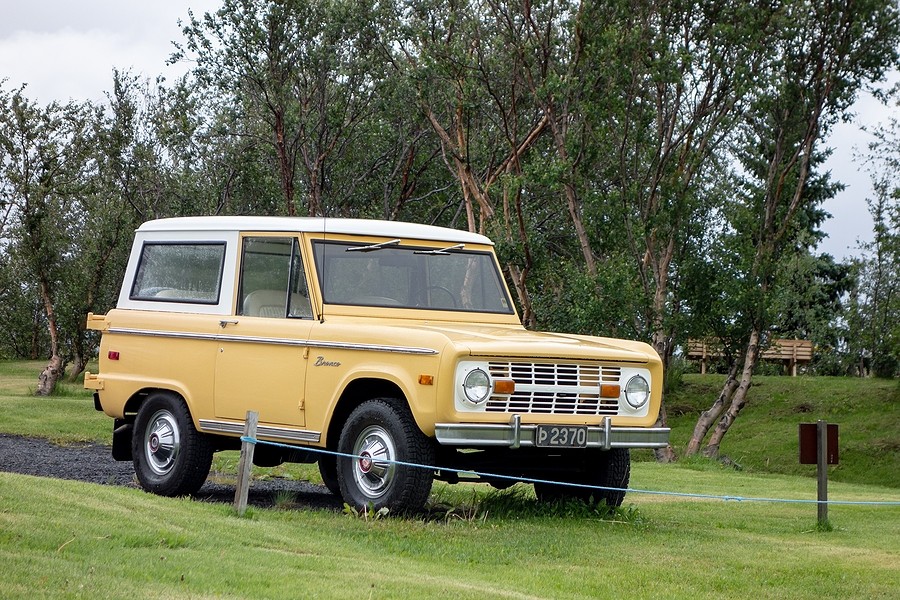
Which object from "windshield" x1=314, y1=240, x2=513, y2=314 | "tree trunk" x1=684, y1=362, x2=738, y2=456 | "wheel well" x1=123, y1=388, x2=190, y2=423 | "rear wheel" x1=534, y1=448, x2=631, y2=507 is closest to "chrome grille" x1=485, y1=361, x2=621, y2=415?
"rear wheel" x1=534, y1=448, x2=631, y2=507

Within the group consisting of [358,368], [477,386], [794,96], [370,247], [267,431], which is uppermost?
[794,96]

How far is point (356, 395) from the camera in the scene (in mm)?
10867

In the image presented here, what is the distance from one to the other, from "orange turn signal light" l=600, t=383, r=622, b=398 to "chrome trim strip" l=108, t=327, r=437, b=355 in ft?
4.85

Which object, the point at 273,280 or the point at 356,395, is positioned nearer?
the point at 356,395

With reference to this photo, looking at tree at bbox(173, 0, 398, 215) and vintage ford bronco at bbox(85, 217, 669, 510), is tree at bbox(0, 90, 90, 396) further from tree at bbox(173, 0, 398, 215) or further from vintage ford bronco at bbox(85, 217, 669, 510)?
vintage ford bronco at bbox(85, 217, 669, 510)

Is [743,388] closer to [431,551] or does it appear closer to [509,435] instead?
[509,435]

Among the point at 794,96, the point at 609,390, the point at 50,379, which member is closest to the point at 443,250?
the point at 609,390

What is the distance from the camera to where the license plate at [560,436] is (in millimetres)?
10133

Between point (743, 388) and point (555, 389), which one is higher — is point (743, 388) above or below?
above

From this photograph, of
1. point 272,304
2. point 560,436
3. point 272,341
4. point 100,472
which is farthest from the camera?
point 100,472

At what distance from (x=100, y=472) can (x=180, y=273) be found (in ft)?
10.5

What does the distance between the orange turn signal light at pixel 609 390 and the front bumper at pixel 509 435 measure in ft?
0.66

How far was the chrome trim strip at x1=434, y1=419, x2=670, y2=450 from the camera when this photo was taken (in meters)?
9.87

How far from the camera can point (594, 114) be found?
77.4ft
